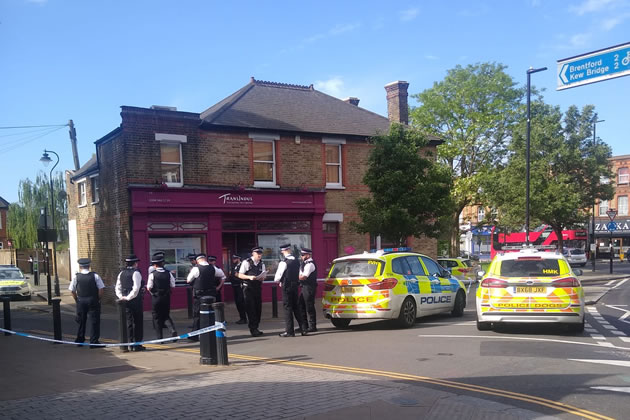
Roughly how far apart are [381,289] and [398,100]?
1530 cm

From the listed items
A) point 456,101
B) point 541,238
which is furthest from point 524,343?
point 541,238

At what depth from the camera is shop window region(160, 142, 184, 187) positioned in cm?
1919

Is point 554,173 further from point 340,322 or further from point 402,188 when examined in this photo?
point 340,322

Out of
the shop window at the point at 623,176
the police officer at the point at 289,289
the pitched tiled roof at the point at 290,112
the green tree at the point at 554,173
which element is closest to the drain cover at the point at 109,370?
the police officer at the point at 289,289

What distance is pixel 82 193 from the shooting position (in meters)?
24.3

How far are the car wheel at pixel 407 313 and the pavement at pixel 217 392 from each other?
3.64 meters

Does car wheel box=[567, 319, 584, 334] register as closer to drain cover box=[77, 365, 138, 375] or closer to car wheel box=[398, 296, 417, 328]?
car wheel box=[398, 296, 417, 328]

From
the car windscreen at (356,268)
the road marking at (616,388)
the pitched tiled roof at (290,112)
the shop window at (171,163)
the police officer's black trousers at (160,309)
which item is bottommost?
the road marking at (616,388)

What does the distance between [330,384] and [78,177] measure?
20.2 meters

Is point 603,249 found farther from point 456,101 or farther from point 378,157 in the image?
point 378,157

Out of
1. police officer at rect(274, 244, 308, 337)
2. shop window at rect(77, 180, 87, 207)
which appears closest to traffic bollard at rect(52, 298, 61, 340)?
police officer at rect(274, 244, 308, 337)

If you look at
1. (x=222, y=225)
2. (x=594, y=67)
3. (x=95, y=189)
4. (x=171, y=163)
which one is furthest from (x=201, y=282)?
(x=95, y=189)

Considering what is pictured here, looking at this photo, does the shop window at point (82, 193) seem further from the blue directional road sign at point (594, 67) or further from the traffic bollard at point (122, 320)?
the blue directional road sign at point (594, 67)

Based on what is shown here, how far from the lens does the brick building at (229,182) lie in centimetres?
1862
